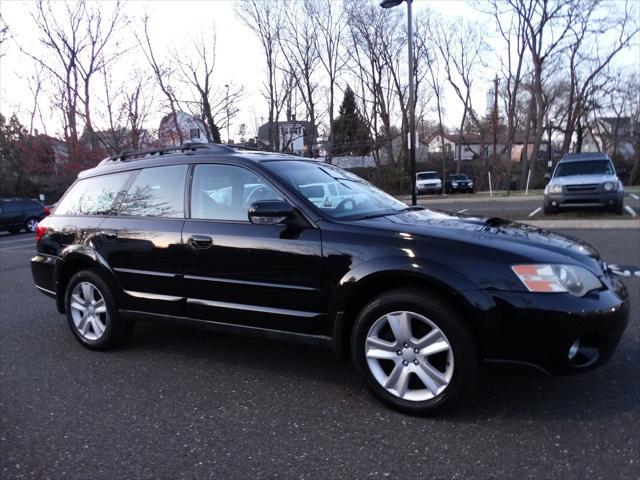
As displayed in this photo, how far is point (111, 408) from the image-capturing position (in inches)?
132

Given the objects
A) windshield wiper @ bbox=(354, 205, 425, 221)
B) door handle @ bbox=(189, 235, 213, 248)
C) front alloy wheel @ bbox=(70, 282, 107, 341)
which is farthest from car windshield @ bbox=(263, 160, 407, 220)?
front alloy wheel @ bbox=(70, 282, 107, 341)

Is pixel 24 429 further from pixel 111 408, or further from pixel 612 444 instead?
pixel 612 444

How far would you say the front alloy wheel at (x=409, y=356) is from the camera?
9.70ft

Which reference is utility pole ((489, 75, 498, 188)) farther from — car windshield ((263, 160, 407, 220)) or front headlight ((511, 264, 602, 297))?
front headlight ((511, 264, 602, 297))

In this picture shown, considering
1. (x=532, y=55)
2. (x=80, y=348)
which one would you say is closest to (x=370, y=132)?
(x=532, y=55)

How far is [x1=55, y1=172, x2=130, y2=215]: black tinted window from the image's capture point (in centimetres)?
447

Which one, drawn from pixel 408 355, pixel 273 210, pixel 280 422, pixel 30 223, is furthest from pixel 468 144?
pixel 280 422

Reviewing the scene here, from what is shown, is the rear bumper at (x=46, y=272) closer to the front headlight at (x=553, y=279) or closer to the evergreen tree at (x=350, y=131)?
the front headlight at (x=553, y=279)

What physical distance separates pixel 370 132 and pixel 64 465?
4302cm

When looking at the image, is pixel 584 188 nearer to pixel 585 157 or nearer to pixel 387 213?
pixel 585 157

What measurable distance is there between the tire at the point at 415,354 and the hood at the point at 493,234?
16.3 inches

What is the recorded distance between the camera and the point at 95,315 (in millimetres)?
4434

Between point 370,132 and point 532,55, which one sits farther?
point 370,132

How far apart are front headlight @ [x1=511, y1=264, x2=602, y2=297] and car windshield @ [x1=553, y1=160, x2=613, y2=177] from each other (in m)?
12.2
